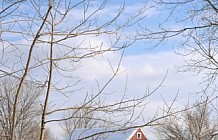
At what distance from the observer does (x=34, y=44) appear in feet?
12.0

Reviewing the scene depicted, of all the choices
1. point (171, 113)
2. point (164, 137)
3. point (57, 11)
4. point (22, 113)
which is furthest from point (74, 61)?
point (164, 137)

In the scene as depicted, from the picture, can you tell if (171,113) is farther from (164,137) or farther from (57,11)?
(164,137)

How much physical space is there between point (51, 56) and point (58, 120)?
0.57 metres

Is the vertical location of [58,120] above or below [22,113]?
below

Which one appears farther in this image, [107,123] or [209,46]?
[209,46]

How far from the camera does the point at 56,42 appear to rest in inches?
155

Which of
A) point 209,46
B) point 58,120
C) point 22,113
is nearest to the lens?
point 58,120

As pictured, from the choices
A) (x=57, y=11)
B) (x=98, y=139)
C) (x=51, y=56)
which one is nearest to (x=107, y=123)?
(x=98, y=139)

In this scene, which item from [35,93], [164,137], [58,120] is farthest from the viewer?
[164,137]

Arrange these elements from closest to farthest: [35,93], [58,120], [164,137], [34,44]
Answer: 1. [34,44]
2. [58,120]
3. [35,93]
4. [164,137]

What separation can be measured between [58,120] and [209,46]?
498 cm

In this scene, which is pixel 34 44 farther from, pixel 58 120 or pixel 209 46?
pixel 209 46

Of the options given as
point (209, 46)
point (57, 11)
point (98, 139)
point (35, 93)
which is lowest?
point (98, 139)

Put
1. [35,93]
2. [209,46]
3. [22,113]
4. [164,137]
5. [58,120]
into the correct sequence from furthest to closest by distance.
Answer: [164,137], [209,46], [22,113], [35,93], [58,120]
